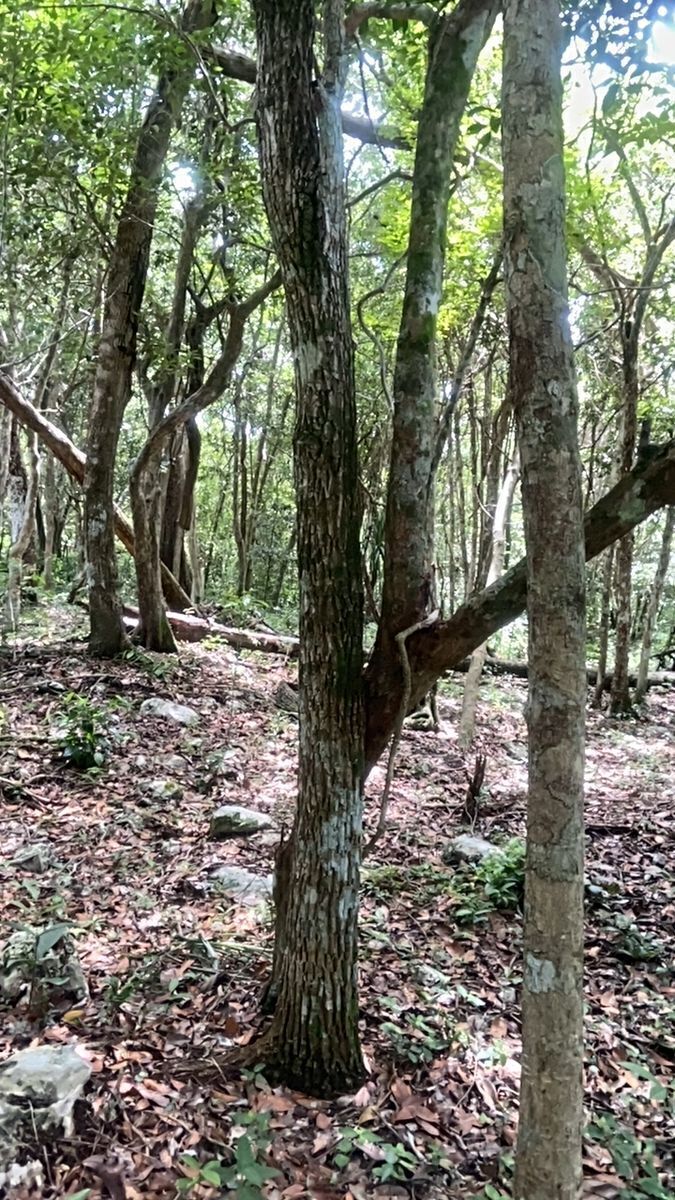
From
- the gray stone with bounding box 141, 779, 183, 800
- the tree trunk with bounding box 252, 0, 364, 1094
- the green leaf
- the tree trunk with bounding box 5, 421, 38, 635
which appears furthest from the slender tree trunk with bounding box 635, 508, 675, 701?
the green leaf

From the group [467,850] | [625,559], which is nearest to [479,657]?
[625,559]

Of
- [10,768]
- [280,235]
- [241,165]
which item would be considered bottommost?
[10,768]

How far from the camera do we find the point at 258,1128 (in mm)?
2934

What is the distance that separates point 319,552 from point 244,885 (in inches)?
105

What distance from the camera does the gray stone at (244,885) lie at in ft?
15.5

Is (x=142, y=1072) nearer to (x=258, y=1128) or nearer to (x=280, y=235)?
(x=258, y=1128)

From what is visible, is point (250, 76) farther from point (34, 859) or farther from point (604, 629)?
point (604, 629)

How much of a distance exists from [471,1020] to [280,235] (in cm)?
352

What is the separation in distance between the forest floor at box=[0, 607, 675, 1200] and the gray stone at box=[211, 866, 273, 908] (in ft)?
0.28

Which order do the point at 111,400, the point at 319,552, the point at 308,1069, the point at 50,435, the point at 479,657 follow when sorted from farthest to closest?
the point at 50,435 → the point at 111,400 → the point at 479,657 → the point at 308,1069 → the point at 319,552

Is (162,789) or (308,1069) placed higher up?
(162,789)

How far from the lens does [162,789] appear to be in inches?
245

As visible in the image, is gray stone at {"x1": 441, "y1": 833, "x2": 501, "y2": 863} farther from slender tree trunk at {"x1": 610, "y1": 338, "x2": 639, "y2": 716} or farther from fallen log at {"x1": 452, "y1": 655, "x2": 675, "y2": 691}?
fallen log at {"x1": 452, "y1": 655, "x2": 675, "y2": 691}

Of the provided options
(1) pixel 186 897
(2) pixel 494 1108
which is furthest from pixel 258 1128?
(1) pixel 186 897
